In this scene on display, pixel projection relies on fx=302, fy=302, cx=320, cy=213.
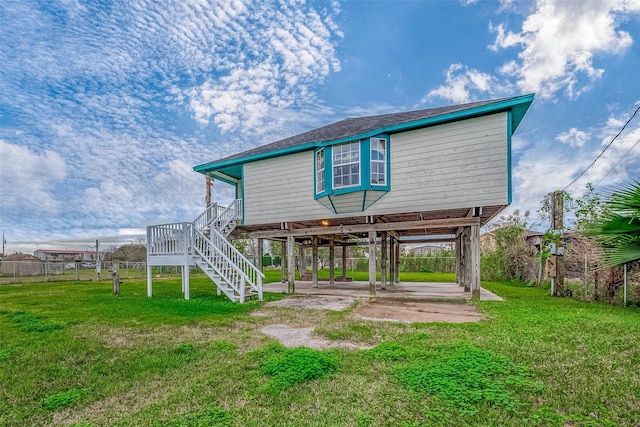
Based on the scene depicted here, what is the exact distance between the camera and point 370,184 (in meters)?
9.23

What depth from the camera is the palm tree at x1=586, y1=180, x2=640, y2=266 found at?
5.70 meters

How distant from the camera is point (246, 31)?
10.9 m

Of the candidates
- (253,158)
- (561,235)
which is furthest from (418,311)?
(253,158)

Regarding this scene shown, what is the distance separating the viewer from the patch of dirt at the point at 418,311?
6.58 meters

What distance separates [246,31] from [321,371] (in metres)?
11.5

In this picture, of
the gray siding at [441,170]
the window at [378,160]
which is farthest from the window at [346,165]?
the gray siding at [441,170]

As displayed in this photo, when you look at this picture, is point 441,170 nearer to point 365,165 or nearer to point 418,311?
point 365,165

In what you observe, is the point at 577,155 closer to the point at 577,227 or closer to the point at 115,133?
the point at 577,227

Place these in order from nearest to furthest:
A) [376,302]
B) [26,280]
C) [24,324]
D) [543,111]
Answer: [24,324]
[376,302]
[543,111]
[26,280]

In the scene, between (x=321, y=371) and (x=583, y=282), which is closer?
(x=321, y=371)

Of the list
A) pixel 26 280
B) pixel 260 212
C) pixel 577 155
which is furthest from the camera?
pixel 26 280

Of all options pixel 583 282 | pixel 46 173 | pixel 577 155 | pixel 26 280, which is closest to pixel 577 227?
pixel 583 282

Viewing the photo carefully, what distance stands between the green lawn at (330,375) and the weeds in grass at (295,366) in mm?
15

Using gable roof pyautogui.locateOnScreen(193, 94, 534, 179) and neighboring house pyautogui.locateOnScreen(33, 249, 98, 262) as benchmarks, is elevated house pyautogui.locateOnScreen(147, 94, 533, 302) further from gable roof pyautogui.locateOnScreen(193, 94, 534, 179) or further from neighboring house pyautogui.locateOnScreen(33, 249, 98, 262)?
neighboring house pyautogui.locateOnScreen(33, 249, 98, 262)
